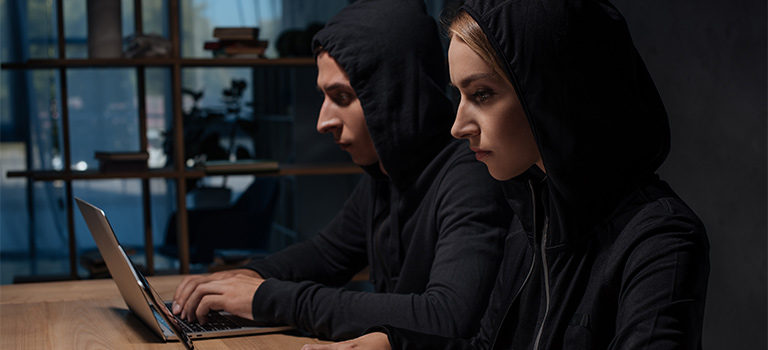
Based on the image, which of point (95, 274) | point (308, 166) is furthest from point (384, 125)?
point (95, 274)

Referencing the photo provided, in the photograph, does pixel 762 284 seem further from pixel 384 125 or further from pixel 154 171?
pixel 154 171

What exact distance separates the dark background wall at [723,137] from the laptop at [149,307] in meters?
1.39

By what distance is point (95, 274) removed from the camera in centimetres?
338

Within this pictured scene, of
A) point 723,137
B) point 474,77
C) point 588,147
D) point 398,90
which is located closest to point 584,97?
point 588,147

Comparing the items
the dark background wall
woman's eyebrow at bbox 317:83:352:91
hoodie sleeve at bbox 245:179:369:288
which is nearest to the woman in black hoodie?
woman's eyebrow at bbox 317:83:352:91

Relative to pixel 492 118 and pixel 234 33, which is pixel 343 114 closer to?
pixel 492 118

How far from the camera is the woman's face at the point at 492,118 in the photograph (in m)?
1.01

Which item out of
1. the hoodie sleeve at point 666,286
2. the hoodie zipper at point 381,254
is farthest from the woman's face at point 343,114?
the hoodie sleeve at point 666,286

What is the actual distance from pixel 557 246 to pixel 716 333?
60.2 inches

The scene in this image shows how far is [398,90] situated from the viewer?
1.57 metres

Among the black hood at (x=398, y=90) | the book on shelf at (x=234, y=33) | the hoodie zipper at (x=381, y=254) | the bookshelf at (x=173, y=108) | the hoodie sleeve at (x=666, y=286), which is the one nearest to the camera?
the hoodie sleeve at (x=666, y=286)

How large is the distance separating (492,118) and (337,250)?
2.94 ft

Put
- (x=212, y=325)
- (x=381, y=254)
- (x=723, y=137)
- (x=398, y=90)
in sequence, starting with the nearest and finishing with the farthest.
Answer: (x=212, y=325), (x=398, y=90), (x=381, y=254), (x=723, y=137)

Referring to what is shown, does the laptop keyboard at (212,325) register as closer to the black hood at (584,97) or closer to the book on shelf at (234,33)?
the black hood at (584,97)
